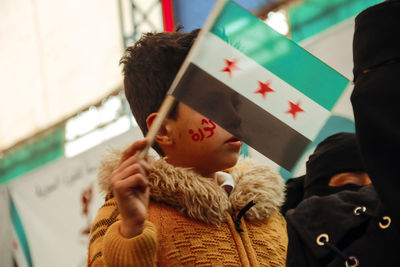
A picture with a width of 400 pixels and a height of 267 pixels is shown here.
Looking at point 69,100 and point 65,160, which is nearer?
point 65,160

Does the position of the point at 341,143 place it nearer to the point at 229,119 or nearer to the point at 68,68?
the point at 229,119

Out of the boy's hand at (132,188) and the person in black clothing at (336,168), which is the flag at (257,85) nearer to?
the boy's hand at (132,188)

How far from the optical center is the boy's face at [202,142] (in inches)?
56.5

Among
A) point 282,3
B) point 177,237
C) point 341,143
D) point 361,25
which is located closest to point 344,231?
point 361,25

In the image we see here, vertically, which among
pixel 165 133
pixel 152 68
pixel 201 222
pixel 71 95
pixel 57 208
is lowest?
pixel 71 95

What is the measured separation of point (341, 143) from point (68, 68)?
15.3ft

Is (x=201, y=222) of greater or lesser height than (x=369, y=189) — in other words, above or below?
below

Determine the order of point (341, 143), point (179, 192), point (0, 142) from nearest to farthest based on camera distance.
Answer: point (179, 192) → point (341, 143) → point (0, 142)

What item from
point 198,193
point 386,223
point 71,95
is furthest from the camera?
point 71,95

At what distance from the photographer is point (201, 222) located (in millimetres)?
1453

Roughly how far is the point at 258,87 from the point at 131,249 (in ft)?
1.50

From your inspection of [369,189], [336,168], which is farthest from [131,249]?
[336,168]

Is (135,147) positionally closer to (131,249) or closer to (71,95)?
(131,249)

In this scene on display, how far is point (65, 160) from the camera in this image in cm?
328
